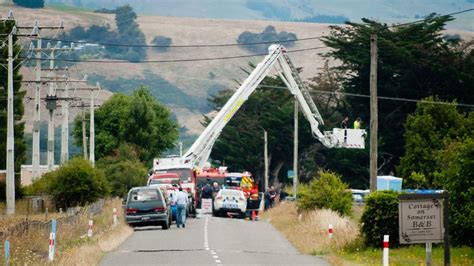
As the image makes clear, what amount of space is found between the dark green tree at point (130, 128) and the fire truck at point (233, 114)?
25.7m

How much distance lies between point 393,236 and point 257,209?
32137 mm

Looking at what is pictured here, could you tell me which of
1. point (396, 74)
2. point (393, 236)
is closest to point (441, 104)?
point (396, 74)

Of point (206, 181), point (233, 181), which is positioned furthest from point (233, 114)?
point (206, 181)

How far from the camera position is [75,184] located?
6656 cm

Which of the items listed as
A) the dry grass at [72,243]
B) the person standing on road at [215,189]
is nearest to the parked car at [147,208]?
the dry grass at [72,243]

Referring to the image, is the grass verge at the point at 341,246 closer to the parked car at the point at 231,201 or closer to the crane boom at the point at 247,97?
the parked car at the point at 231,201

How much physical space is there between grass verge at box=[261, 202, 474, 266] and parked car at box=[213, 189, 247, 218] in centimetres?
1023

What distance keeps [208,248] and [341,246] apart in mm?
3965

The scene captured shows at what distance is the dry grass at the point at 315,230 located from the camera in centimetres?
4141

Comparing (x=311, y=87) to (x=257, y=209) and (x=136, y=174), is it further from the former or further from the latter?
(x=257, y=209)

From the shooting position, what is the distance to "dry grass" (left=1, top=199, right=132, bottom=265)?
107 ft

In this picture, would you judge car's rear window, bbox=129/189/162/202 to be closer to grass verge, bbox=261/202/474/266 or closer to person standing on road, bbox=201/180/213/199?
grass verge, bbox=261/202/474/266

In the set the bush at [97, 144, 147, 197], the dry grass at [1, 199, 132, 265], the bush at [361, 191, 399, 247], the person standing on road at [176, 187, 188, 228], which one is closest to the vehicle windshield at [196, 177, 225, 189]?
the bush at [97, 144, 147, 197]

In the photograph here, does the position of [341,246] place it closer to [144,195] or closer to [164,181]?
[144,195]
